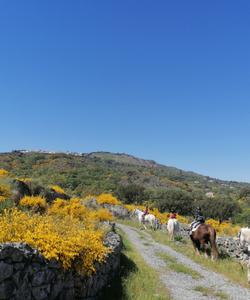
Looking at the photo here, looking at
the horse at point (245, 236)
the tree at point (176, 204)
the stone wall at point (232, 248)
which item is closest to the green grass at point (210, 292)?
the horse at point (245, 236)

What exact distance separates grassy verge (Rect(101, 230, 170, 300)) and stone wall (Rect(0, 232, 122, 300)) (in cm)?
205

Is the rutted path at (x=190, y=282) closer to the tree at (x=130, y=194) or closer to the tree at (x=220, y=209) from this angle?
the tree at (x=220, y=209)

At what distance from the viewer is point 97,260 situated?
1066cm

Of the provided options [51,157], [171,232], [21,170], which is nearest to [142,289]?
[171,232]

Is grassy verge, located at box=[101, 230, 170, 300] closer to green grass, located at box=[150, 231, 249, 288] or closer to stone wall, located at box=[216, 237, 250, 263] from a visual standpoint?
green grass, located at box=[150, 231, 249, 288]

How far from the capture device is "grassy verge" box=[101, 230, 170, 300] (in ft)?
38.7

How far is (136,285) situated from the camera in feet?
43.3

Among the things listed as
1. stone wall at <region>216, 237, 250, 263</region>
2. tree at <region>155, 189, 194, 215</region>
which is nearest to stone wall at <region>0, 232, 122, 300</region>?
stone wall at <region>216, 237, 250, 263</region>

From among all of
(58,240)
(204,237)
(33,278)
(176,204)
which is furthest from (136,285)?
(176,204)

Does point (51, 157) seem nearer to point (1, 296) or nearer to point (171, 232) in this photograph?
point (171, 232)

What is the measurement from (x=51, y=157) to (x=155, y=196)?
160 feet

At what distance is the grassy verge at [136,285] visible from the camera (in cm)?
1179

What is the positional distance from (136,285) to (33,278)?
613cm

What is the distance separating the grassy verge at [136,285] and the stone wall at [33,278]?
6.73ft
